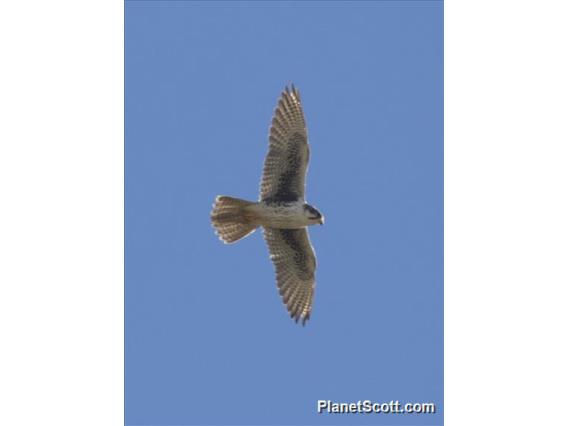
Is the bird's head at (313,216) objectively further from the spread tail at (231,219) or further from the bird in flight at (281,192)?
the spread tail at (231,219)

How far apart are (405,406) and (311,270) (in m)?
2.66

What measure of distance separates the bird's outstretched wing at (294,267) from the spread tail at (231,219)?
484 mm

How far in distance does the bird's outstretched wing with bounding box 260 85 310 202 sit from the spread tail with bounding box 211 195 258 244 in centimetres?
27

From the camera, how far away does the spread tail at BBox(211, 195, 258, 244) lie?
11.5 m

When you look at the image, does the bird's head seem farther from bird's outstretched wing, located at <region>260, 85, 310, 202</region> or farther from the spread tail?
the spread tail

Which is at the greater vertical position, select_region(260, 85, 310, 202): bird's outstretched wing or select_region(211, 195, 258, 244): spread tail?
select_region(260, 85, 310, 202): bird's outstretched wing

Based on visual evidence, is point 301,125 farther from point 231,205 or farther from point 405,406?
point 405,406

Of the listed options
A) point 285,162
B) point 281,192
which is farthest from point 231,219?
point 285,162

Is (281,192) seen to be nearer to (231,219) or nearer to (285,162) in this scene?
(285,162)

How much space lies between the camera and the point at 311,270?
12.3 metres

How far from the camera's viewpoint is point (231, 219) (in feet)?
38.2

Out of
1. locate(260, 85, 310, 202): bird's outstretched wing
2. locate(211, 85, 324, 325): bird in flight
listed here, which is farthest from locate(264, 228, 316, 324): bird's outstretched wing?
locate(260, 85, 310, 202): bird's outstretched wing

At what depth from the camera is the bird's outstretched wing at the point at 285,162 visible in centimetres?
1156
